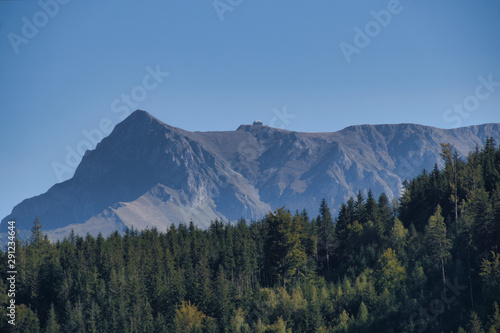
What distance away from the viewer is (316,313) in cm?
9850

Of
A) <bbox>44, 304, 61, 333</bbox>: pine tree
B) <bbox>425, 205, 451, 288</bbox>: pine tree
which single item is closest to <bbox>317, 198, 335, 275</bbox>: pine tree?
<bbox>425, 205, 451, 288</bbox>: pine tree

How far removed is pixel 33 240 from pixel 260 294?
3081 inches

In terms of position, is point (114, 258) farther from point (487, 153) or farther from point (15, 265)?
point (487, 153)

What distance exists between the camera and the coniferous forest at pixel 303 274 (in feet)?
306

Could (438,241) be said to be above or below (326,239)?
below

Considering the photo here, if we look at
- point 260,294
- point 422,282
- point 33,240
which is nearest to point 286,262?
point 260,294

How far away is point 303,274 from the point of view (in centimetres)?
11262

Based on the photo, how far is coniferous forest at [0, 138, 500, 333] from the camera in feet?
306

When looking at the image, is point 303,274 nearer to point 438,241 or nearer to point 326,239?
point 326,239

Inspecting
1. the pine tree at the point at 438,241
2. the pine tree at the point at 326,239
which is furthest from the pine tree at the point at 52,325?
the pine tree at the point at 438,241

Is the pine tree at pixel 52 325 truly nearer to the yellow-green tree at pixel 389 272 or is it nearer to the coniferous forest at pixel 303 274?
the coniferous forest at pixel 303 274

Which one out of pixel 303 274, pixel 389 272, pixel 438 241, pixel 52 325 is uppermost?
pixel 438 241

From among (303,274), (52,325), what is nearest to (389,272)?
(303,274)

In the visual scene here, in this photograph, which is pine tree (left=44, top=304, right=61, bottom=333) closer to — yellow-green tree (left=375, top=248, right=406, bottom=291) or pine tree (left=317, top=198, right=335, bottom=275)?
pine tree (left=317, top=198, right=335, bottom=275)
